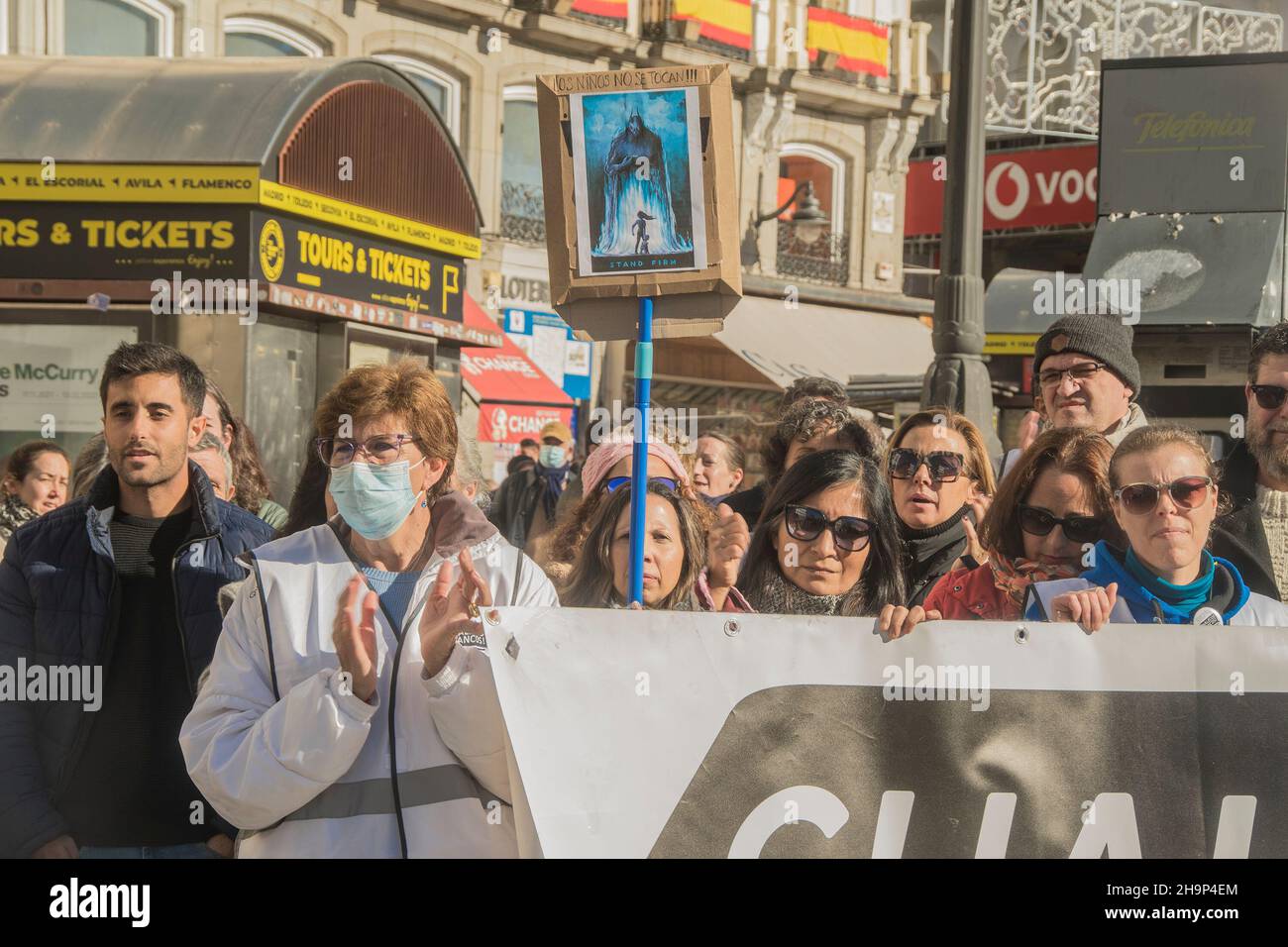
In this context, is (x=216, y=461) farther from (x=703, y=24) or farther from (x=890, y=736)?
(x=703, y=24)

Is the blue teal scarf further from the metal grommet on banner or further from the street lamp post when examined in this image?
the street lamp post

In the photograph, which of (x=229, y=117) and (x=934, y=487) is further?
(x=229, y=117)

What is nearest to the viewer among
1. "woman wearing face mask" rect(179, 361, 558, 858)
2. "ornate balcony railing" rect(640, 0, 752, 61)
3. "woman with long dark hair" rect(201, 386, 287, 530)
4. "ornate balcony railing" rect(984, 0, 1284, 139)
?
"woman wearing face mask" rect(179, 361, 558, 858)

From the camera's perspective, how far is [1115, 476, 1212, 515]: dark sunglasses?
3920 mm

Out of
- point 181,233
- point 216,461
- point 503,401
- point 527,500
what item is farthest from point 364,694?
point 503,401

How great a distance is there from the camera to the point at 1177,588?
3.91 meters

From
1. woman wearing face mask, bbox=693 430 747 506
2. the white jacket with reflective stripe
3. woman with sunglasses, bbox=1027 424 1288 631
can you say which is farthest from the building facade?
the white jacket with reflective stripe

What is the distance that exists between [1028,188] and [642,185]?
100 feet

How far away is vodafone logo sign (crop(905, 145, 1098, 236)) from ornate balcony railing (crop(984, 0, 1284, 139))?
8.30 m

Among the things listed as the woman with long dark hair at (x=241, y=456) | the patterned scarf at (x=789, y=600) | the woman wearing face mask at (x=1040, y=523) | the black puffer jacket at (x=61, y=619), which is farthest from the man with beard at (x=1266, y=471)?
the woman with long dark hair at (x=241, y=456)

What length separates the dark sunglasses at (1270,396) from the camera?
471cm

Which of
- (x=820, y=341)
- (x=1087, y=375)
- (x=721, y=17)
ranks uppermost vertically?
(x=721, y=17)
